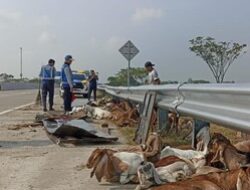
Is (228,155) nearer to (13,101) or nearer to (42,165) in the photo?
(42,165)

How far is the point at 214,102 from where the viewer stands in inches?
229

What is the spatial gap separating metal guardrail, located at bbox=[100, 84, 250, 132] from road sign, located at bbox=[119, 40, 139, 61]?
14995 millimetres

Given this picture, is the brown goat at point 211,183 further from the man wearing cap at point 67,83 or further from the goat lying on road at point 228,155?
the man wearing cap at point 67,83

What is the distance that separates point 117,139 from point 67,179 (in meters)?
3.67

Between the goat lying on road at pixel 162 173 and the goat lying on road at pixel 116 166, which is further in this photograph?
the goat lying on road at pixel 116 166

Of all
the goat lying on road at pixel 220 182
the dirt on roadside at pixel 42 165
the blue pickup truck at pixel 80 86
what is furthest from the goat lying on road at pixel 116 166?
the blue pickup truck at pixel 80 86

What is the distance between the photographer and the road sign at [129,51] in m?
23.5

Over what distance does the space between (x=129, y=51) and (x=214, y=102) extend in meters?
17.9

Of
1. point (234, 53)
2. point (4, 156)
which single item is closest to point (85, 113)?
point (4, 156)

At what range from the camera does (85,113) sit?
51.3 feet

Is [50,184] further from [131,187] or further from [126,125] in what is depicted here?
[126,125]

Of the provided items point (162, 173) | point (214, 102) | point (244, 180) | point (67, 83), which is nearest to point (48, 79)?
point (67, 83)

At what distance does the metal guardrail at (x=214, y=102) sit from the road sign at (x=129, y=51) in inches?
590

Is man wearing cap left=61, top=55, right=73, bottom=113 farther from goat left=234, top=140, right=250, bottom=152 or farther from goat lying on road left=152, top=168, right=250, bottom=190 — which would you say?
goat lying on road left=152, top=168, right=250, bottom=190
